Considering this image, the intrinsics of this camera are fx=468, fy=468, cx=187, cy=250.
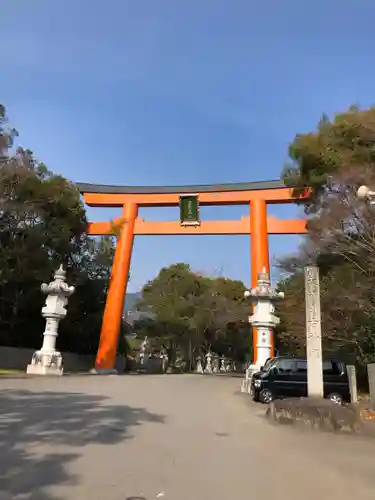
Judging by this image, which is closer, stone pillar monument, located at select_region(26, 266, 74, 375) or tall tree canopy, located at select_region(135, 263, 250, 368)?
stone pillar monument, located at select_region(26, 266, 74, 375)

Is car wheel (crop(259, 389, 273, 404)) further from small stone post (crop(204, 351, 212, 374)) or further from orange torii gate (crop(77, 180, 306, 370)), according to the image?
small stone post (crop(204, 351, 212, 374))

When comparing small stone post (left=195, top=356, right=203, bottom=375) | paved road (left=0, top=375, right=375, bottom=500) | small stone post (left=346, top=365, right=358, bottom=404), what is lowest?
paved road (left=0, top=375, right=375, bottom=500)

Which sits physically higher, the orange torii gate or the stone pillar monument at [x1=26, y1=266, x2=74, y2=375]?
the orange torii gate

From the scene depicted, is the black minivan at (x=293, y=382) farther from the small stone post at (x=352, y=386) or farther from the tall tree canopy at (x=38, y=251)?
the tall tree canopy at (x=38, y=251)

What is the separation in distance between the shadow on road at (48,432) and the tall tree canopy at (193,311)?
81.4 feet

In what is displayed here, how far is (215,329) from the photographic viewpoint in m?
38.1

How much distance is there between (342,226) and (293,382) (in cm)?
540

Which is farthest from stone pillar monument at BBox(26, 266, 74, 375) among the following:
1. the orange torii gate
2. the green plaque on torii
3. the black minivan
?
the black minivan

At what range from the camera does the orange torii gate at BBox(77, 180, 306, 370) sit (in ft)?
88.0

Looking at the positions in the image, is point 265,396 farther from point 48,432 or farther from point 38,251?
point 38,251

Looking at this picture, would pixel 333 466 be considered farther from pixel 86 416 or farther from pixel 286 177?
pixel 286 177

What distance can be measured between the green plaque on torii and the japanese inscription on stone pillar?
16.4m

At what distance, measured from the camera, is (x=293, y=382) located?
1372 centimetres

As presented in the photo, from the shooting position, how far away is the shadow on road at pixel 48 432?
4.54 meters
